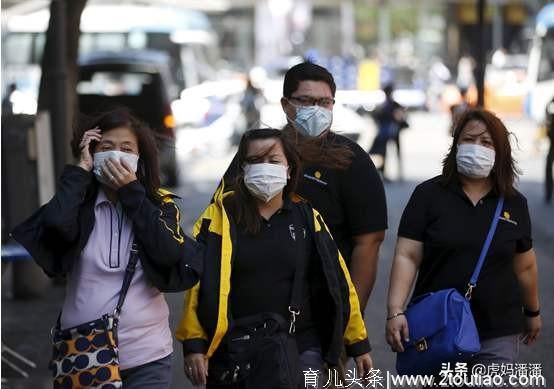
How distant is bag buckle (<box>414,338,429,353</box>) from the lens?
4781 millimetres

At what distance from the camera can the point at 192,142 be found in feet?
74.1

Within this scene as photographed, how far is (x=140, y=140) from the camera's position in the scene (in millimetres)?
4523

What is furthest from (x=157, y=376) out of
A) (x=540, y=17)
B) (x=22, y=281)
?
(x=540, y=17)

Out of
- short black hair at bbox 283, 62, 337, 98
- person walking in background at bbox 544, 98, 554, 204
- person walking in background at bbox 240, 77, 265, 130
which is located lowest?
person walking in background at bbox 240, 77, 265, 130

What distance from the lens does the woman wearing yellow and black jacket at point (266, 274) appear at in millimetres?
4367

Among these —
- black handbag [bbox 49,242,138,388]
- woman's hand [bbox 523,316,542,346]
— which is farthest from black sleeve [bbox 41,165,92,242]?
woman's hand [bbox 523,316,542,346]

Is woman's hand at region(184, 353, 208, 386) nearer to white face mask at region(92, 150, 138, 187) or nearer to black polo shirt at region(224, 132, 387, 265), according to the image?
white face mask at region(92, 150, 138, 187)

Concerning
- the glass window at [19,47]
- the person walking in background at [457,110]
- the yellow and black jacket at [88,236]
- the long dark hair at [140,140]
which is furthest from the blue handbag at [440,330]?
the glass window at [19,47]

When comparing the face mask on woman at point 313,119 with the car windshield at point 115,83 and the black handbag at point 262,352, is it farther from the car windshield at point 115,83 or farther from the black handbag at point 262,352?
the car windshield at point 115,83

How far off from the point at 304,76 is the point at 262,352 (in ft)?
4.46

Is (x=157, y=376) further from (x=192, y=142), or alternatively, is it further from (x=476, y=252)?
(x=192, y=142)

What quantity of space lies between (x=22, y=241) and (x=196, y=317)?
0.66 m

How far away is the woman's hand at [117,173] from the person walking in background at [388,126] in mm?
15052

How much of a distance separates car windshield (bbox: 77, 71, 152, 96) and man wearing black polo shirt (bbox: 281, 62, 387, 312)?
14183 mm
